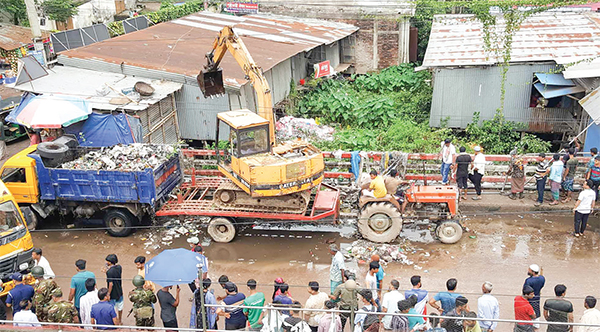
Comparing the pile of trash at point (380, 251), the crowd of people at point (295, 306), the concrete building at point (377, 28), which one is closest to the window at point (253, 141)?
the pile of trash at point (380, 251)

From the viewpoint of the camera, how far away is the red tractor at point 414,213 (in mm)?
12047

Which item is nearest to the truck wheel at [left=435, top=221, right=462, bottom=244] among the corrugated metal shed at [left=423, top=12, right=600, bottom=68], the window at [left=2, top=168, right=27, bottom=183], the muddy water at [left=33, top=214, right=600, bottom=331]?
the muddy water at [left=33, top=214, right=600, bottom=331]

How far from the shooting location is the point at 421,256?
1185 cm

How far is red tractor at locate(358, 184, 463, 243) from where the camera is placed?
474 inches

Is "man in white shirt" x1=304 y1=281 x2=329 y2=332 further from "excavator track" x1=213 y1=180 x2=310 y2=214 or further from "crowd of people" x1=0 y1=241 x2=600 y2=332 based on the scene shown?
"excavator track" x1=213 y1=180 x2=310 y2=214

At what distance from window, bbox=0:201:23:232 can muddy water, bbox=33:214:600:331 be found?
1391 mm

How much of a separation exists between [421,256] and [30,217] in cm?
949

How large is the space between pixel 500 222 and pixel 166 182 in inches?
333

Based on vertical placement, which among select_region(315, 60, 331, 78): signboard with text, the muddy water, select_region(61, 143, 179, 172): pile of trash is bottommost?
the muddy water

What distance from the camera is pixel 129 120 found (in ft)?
49.9

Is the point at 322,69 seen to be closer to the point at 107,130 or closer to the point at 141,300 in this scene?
the point at 107,130

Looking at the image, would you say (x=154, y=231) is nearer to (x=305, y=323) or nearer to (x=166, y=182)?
(x=166, y=182)

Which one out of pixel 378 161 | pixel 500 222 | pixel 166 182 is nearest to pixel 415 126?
pixel 378 161

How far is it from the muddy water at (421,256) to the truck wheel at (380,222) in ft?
1.77
